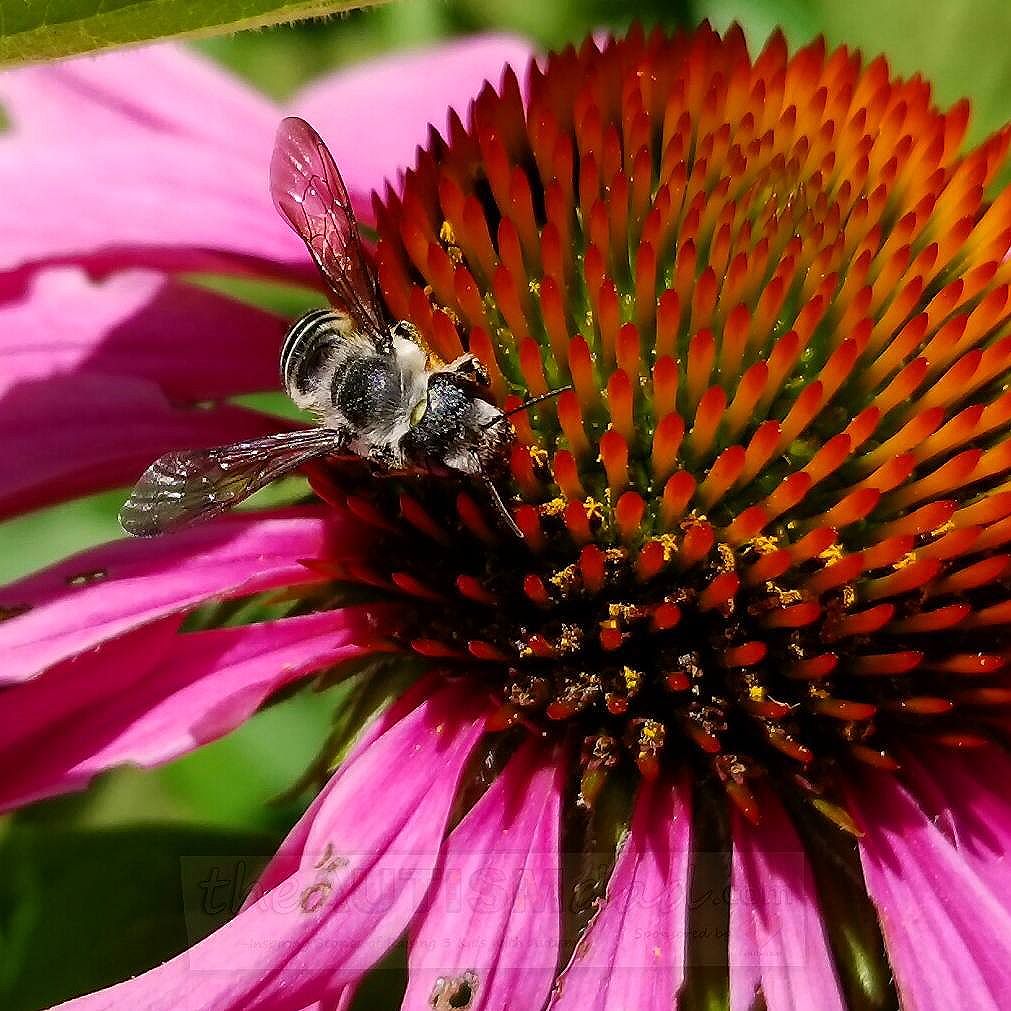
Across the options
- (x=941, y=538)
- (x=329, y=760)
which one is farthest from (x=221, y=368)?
(x=941, y=538)

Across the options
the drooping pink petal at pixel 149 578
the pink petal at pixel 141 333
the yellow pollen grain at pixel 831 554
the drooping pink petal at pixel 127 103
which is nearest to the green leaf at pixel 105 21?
the drooping pink petal at pixel 149 578

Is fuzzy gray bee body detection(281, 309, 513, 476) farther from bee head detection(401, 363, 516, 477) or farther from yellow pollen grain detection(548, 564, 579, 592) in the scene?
yellow pollen grain detection(548, 564, 579, 592)

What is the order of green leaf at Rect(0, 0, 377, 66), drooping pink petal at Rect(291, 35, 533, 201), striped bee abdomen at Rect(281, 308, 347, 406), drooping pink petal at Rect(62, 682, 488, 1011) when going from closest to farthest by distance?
green leaf at Rect(0, 0, 377, 66), drooping pink petal at Rect(62, 682, 488, 1011), striped bee abdomen at Rect(281, 308, 347, 406), drooping pink petal at Rect(291, 35, 533, 201)

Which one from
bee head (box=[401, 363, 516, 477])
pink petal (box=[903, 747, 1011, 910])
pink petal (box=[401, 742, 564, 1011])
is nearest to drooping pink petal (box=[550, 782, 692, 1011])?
pink petal (box=[401, 742, 564, 1011])

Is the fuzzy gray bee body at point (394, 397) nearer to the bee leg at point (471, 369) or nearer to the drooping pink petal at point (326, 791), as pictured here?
the bee leg at point (471, 369)

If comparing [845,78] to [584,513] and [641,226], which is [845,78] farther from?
[584,513]

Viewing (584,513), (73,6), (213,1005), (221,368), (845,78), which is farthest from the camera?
(221,368)

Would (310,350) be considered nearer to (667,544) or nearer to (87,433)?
(87,433)

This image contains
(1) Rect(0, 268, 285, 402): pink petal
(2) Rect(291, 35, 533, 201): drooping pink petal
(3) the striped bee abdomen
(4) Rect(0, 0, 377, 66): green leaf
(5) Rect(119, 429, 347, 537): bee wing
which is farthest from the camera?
(2) Rect(291, 35, 533, 201): drooping pink petal
